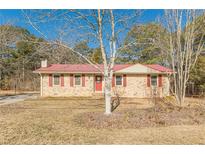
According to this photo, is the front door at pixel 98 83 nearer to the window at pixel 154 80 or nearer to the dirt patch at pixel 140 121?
the window at pixel 154 80

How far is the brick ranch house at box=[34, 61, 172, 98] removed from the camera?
17.3 metres

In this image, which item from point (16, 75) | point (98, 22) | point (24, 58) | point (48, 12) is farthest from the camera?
point (24, 58)

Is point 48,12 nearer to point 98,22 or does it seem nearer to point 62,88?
point 98,22

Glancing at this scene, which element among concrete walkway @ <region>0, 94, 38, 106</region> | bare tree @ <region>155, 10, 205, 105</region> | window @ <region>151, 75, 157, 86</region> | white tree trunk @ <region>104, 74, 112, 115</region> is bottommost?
concrete walkway @ <region>0, 94, 38, 106</region>

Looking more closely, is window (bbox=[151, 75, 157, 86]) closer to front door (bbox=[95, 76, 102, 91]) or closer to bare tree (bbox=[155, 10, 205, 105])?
front door (bbox=[95, 76, 102, 91])

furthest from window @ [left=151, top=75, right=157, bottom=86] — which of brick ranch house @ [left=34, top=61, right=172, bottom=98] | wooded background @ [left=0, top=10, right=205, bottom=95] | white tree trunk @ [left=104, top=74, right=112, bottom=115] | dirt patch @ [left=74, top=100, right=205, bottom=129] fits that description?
white tree trunk @ [left=104, top=74, right=112, bottom=115]

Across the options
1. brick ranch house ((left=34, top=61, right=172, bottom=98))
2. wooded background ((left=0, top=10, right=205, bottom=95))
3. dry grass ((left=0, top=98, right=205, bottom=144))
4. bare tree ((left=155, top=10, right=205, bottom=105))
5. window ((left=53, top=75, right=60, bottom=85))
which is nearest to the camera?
dry grass ((left=0, top=98, right=205, bottom=144))

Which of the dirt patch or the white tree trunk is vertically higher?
the white tree trunk

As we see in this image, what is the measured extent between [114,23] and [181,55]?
440cm

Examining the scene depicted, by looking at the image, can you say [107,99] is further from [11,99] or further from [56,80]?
[11,99]

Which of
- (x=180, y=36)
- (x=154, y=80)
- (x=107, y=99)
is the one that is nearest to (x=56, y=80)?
(x=154, y=80)

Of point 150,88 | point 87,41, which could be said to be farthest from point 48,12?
point 150,88

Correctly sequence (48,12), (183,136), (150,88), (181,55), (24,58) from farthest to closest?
(24,58) < (150,88) < (181,55) < (48,12) < (183,136)

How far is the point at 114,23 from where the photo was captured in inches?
329
